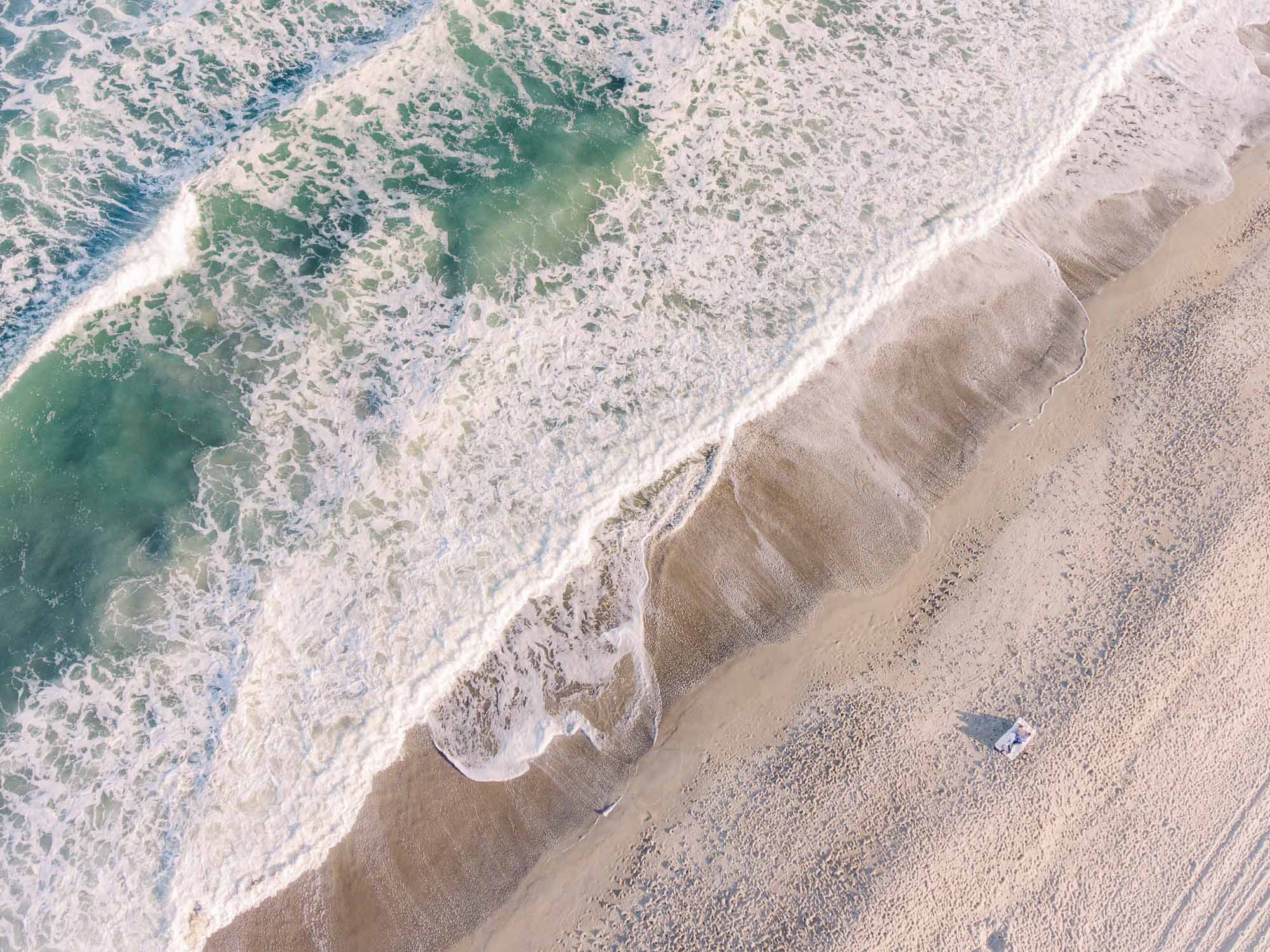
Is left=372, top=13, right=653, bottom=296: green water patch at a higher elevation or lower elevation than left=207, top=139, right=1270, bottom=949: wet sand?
higher

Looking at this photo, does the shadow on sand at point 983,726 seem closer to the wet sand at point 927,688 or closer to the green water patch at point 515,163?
the wet sand at point 927,688

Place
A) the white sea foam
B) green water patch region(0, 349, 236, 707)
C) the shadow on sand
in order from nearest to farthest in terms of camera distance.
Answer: the shadow on sand → green water patch region(0, 349, 236, 707) → the white sea foam

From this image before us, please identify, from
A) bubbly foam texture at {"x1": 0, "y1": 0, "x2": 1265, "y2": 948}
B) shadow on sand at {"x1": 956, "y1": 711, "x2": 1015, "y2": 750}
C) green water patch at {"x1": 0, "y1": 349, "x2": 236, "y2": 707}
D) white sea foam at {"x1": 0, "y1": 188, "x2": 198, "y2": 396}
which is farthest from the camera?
white sea foam at {"x1": 0, "y1": 188, "x2": 198, "y2": 396}

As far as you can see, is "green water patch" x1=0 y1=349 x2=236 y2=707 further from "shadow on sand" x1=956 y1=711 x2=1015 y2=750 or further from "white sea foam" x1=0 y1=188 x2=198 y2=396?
"shadow on sand" x1=956 y1=711 x2=1015 y2=750

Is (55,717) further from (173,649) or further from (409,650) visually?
(409,650)

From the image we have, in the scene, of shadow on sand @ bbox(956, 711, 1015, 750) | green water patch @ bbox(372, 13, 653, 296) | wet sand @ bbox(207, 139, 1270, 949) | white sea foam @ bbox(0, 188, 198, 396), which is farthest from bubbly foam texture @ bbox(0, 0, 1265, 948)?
shadow on sand @ bbox(956, 711, 1015, 750)

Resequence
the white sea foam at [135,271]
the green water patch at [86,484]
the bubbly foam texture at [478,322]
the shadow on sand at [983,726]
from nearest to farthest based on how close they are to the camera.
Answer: the bubbly foam texture at [478,322]
the shadow on sand at [983,726]
the green water patch at [86,484]
the white sea foam at [135,271]

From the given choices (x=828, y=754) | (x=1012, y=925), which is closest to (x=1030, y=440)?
(x=828, y=754)

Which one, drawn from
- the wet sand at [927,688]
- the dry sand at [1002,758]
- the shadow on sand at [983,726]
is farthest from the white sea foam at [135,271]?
the shadow on sand at [983,726]
